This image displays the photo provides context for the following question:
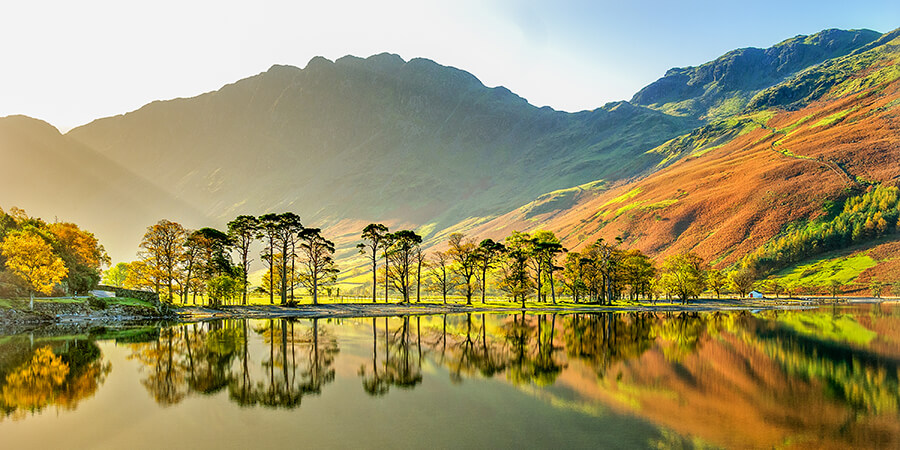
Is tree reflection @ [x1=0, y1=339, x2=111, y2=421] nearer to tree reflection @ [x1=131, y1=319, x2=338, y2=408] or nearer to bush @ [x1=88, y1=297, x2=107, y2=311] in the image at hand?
tree reflection @ [x1=131, y1=319, x2=338, y2=408]

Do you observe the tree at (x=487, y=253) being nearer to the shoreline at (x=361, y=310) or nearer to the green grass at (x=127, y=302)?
the shoreline at (x=361, y=310)

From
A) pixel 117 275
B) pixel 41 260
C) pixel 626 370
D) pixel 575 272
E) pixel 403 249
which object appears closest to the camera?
pixel 626 370

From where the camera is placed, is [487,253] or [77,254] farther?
[487,253]

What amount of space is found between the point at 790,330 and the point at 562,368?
37.8m

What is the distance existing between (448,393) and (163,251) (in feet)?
236

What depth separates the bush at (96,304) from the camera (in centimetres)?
6475

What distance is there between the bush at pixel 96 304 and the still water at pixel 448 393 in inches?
1063

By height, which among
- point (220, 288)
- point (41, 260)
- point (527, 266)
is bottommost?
point (220, 288)

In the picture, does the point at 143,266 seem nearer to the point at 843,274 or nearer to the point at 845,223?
the point at 843,274

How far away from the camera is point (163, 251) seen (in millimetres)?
76938

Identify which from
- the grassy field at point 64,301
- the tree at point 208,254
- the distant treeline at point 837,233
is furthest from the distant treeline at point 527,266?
the distant treeline at point 837,233

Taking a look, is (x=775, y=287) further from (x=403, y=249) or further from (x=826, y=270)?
(x=403, y=249)

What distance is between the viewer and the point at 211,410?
1936cm

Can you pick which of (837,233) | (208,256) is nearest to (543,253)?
(208,256)
